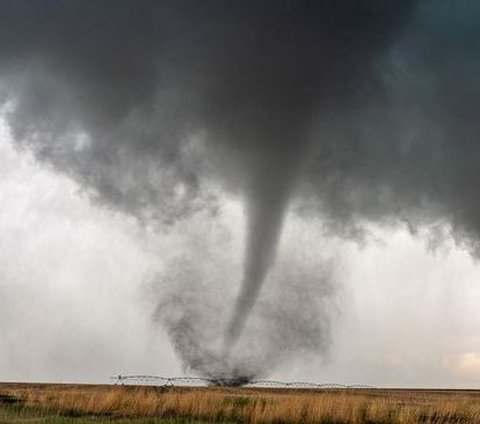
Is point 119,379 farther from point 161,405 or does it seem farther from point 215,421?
point 215,421

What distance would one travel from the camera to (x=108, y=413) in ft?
93.8

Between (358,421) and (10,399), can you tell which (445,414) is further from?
(10,399)

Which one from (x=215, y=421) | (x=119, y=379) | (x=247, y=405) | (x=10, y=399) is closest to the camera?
(x=215, y=421)

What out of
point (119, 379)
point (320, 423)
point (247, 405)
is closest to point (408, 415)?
point (320, 423)

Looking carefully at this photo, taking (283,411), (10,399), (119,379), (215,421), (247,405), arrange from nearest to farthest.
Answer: (215,421) → (283,411) → (247,405) → (10,399) → (119,379)

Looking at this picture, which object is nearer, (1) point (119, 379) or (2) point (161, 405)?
(2) point (161, 405)

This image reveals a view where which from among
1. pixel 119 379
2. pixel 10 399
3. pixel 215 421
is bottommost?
pixel 215 421

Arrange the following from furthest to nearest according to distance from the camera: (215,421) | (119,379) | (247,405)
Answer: (119,379) → (247,405) → (215,421)

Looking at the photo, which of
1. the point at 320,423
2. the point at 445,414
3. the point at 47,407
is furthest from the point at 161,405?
the point at 445,414

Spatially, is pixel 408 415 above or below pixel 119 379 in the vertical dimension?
below

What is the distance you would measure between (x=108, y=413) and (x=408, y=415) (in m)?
12.6

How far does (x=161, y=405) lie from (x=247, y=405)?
12.9ft

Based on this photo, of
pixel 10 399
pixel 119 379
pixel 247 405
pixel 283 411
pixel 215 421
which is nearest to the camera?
pixel 215 421

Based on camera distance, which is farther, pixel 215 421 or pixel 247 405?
pixel 247 405
